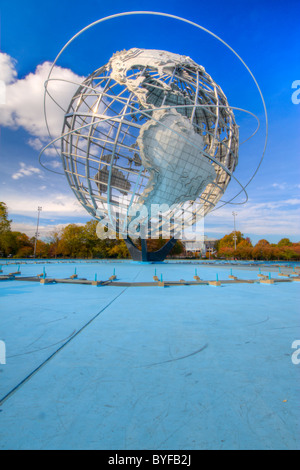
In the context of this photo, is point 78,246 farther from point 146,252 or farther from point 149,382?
Result: point 149,382

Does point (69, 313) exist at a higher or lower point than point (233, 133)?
lower

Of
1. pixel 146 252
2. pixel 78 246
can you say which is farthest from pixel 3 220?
pixel 146 252

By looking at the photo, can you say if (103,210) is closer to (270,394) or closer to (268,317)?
(268,317)

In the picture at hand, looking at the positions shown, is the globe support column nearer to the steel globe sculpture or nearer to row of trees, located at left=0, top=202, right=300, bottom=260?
the steel globe sculpture

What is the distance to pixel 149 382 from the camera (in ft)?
7.87

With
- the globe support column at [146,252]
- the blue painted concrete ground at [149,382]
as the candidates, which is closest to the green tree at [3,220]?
the globe support column at [146,252]

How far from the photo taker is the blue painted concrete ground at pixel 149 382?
66.4 inches

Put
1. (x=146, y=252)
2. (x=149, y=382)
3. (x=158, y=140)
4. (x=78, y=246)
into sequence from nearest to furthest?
(x=149, y=382), (x=158, y=140), (x=146, y=252), (x=78, y=246)

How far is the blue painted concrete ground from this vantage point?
1688 mm

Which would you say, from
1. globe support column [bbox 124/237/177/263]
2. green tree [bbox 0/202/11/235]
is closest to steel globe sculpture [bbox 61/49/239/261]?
globe support column [bbox 124/237/177/263]

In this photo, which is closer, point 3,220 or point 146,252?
point 146,252

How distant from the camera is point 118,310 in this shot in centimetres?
545

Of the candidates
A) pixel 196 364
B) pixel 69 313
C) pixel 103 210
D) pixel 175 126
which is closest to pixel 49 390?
pixel 196 364
